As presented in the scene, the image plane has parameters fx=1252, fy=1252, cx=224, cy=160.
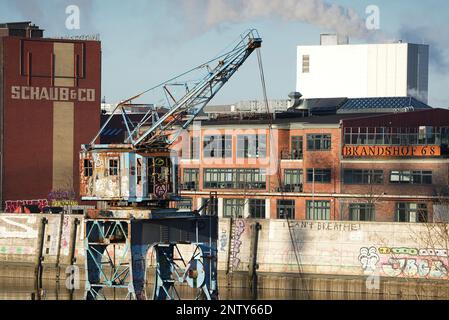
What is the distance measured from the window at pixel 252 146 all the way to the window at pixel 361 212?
36.8 ft

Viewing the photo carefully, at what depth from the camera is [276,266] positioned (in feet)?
325

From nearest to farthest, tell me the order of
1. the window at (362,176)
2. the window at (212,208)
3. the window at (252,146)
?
the window at (212,208) < the window at (362,176) < the window at (252,146)

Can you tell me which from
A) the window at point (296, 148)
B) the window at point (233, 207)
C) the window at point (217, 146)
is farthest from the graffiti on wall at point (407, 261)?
the window at point (217, 146)

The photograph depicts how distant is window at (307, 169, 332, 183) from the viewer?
11249 centimetres

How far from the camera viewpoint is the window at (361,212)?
108688 millimetres

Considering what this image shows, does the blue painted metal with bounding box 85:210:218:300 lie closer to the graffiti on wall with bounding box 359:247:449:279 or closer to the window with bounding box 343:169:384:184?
the graffiti on wall with bounding box 359:247:449:279

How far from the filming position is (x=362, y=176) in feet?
366

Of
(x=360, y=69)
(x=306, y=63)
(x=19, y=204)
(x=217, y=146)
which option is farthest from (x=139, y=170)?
(x=306, y=63)

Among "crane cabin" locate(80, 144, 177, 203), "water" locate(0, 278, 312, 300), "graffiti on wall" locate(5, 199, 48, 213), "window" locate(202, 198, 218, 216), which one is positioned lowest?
"water" locate(0, 278, 312, 300)

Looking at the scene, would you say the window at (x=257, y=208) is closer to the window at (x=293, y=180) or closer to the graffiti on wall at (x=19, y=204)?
the window at (x=293, y=180)

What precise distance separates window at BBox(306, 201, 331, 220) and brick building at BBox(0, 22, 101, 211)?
82.6ft

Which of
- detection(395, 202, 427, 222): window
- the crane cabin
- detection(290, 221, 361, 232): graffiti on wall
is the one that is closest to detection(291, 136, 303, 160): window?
detection(395, 202, 427, 222): window

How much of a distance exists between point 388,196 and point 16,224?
3239 centimetres

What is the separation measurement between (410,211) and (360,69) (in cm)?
6990
